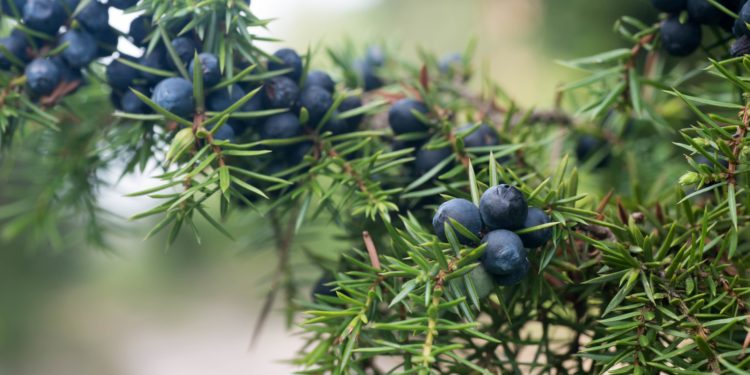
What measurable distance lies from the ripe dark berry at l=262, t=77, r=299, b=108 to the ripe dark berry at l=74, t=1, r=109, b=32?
0.11 meters

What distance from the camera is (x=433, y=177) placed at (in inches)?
14.4

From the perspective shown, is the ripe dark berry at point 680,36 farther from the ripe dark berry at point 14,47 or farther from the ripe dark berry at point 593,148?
the ripe dark berry at point 14,47

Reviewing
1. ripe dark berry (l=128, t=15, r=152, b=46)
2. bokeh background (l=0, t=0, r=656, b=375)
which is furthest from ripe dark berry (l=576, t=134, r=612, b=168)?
ripe dark berry (l=128, t=15, r=152, b=46)

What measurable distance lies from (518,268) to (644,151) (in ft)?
1.20

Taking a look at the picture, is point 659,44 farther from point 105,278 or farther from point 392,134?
point 105,278

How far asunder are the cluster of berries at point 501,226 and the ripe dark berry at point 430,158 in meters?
0.08

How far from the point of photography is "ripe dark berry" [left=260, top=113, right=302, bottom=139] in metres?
0.35

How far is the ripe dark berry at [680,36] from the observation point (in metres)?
0.35

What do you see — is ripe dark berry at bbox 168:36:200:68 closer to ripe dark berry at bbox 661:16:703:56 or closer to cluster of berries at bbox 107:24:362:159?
cluster of berries at bbox 107:24:362:159

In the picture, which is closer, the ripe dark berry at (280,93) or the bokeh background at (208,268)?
the ripe dark berry at (280,93)

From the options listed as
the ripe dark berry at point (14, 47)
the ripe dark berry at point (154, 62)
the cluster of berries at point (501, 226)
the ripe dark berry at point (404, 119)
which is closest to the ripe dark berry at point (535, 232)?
the cluster of berries at point (501, 226)

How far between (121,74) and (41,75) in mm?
56

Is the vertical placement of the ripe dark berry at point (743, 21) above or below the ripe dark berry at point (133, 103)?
below

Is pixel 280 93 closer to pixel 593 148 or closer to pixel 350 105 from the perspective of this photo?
pixel 350 105
